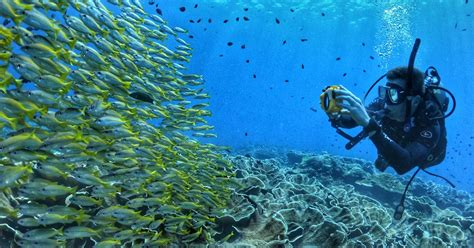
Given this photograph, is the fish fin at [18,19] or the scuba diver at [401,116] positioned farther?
the scuba diver at [401,116]

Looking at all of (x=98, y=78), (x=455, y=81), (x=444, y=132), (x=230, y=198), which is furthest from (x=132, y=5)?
(x=455, y=81)

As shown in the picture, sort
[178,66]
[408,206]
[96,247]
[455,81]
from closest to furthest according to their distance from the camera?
[96,247]
[178,66]
[408,206]
[455,81]

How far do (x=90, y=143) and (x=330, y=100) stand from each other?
10.3 ft

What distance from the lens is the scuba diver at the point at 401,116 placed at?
498cm

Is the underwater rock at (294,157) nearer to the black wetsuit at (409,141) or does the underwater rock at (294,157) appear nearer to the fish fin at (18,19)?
the black wetsuit at (409,141)

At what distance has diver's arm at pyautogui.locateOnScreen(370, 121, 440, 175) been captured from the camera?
5.01 meters

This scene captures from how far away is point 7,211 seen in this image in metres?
3.89

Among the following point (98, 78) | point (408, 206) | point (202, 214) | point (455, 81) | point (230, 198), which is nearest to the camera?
point (98, 78)

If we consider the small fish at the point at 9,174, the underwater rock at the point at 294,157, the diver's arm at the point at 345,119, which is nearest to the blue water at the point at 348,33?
the underwater rock at the point at 294,157

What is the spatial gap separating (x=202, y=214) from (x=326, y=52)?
73.9 m

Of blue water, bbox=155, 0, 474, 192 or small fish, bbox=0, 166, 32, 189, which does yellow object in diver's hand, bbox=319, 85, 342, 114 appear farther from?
blue water, bbox=155, 0, 474, 192

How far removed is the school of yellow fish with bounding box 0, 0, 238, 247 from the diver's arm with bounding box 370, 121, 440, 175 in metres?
2.50

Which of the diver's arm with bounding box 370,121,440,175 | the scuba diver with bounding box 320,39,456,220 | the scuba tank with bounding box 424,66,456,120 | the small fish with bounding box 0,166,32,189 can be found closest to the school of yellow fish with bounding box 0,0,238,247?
the small fish with bounding box 0,166,32,189

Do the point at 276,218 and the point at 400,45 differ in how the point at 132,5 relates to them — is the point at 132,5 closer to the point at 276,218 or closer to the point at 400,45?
the point at 276,218
